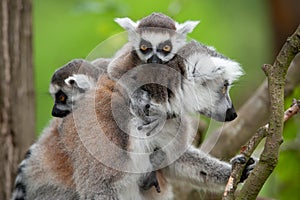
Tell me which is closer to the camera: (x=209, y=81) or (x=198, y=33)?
(x=209, y=81)

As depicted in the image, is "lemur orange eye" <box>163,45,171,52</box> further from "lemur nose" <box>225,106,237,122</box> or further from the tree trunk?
the tree trunk

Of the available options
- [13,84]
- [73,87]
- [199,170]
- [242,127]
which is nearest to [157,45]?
[73,87]

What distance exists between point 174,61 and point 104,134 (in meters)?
0.52

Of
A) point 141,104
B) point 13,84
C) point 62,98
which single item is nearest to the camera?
point 141,104

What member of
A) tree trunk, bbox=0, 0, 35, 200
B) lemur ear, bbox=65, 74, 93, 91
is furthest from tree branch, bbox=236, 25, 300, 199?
tree trunk, bbox=0, 0, 35, 200

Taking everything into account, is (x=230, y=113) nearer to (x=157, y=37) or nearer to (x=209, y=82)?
(x=209, y=82)

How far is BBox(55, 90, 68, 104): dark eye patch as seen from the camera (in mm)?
4051

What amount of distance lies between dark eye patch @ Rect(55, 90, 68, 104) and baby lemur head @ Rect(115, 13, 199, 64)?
2.15 ft

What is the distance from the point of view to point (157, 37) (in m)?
3.56

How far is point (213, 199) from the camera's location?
4.27 meters

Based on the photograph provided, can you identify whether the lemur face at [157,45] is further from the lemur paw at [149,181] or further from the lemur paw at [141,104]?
the lemur paw at [149,181]

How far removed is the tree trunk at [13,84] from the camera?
4.60 m

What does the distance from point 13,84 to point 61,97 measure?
685 millimetres

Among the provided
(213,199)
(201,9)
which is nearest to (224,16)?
(201,9)
